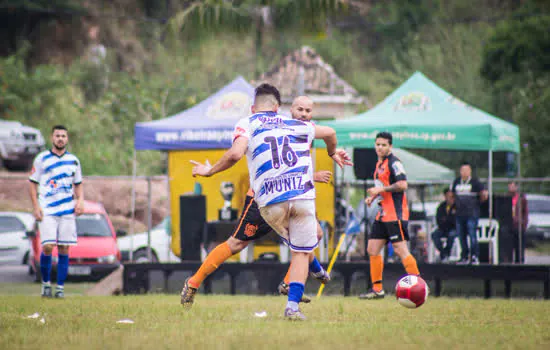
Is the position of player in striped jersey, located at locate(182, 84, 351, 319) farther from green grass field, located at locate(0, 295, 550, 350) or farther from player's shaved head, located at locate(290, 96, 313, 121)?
player's shaved head, located at locate(290, 96, 313, 121)

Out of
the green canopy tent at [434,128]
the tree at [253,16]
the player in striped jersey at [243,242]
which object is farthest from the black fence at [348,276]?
the tree at [253,16]

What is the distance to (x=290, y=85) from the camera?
131 feet

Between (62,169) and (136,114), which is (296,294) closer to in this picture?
(62,169)

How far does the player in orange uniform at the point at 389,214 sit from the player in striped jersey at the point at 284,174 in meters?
3.42

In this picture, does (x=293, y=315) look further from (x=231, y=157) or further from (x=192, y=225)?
(x=192, y=225)

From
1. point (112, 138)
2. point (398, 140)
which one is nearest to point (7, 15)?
point (112, 138)

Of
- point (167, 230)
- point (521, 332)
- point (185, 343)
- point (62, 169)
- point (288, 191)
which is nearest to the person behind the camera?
point (185, 343)

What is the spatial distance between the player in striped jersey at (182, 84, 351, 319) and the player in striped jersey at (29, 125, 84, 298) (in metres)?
4.48

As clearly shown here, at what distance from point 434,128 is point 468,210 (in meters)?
1.68

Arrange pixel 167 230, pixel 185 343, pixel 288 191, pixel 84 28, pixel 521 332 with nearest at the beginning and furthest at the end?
pixel 185 343
pixel 521 332
pixel 288 191
pixel 167 230
pixel 84 28

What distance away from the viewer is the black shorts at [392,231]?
429 inches

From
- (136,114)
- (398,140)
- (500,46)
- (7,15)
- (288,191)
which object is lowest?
(288,191)

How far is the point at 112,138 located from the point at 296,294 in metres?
34.7

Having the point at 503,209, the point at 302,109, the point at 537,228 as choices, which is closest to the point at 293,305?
the point at 302,109
